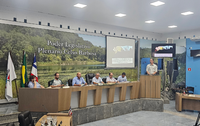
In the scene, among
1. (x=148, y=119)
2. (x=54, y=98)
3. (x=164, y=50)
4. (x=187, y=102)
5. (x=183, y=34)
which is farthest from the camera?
(x=183, y=34)

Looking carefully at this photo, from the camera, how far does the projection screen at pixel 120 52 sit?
28.5 ft

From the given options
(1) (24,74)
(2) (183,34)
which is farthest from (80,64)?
(2) (183,34)

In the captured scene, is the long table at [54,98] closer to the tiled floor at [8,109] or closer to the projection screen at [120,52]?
the tiled floor at [8,109]

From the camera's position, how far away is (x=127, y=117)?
6508mm

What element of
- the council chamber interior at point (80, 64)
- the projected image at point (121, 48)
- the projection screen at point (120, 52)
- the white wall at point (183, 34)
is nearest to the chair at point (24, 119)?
the council chamber interior at point (80, 64)

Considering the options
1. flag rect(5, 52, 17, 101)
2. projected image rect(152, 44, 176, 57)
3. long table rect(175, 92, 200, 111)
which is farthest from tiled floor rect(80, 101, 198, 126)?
projected image rect(152, 44, 176, 57)

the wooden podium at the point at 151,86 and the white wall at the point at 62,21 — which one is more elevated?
the white wall at the point at 62,21

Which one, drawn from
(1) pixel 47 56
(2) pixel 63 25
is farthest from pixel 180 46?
(1) pixel 47 56

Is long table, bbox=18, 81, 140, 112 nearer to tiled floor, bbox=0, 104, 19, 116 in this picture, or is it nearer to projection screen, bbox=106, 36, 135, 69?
tiled floor, bbox=0, 104, 19, 116

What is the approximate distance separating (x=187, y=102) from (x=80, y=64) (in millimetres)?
4580

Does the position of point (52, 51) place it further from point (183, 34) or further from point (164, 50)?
point (183, 34)

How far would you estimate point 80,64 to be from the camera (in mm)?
7719

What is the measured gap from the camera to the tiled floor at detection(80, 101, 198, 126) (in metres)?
5.85

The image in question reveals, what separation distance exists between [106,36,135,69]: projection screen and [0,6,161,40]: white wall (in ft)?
1.13
